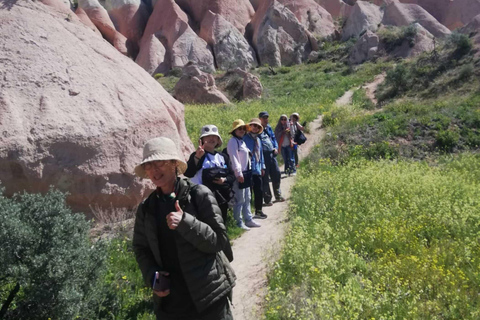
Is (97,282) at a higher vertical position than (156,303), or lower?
lower

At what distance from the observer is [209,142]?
4648mm

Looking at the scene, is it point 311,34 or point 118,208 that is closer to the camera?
point 118,208

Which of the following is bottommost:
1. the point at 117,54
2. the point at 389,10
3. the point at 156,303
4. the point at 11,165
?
the point at 156,303

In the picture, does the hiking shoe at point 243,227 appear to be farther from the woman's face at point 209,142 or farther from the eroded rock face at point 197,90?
the eroded rock face at point 197,90

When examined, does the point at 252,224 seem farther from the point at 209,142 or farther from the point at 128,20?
the point at 128,20

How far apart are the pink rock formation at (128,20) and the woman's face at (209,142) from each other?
120 feet

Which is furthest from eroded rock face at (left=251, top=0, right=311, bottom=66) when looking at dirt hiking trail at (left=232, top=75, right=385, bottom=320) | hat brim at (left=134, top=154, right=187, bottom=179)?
hat brim at (left=134, top=154, right=187, bottom=179)

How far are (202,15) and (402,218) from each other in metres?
37.8

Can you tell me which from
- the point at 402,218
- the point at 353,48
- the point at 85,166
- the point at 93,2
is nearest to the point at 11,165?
the point at 85,166

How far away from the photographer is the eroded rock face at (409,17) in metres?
37.0

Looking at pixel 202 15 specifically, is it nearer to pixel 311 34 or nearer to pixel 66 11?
pixel 311 34

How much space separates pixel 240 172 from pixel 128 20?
3880 centimetres

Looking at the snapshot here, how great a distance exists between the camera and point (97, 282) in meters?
3.50

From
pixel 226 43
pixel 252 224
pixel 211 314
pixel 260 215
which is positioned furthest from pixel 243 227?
pixel 226 43
